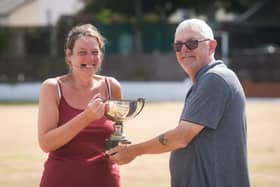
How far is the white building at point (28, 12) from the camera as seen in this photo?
162 ft

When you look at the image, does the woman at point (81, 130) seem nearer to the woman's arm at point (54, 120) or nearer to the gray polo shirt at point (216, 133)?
the woman's arm at point (54, 120)

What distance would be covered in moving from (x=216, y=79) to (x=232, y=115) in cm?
22

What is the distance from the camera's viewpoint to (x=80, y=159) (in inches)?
194

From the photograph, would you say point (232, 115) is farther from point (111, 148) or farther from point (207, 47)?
point (111, 148)

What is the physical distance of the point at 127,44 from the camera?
138ft

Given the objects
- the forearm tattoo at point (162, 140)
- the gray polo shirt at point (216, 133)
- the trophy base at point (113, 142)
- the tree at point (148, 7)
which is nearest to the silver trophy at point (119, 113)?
the trophy base at point (113, 142)

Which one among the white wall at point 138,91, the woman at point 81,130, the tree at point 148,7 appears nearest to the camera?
the woman at point 81,130

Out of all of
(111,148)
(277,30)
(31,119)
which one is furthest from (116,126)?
(277,30)

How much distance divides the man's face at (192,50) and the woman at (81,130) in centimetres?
52

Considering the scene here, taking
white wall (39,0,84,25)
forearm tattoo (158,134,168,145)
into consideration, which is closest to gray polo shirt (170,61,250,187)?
forearm tattoo (158,134,168,145)

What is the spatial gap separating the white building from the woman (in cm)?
4344

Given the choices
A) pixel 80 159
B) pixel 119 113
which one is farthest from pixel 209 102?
pixel 80 159

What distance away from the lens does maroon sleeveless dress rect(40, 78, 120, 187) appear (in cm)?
491

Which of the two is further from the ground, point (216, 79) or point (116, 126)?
point (216, 79)
